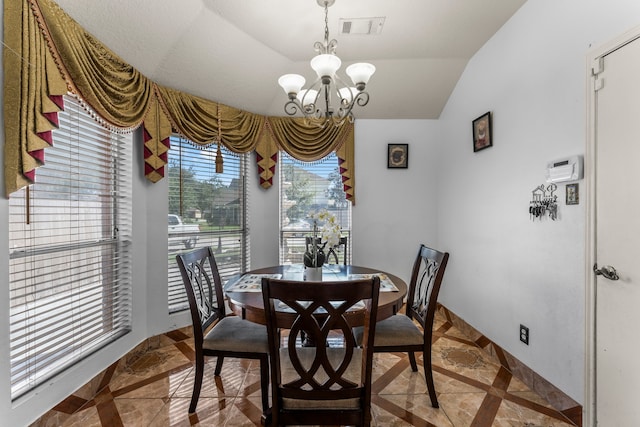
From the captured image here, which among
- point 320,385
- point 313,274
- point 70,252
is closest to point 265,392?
point 320,385

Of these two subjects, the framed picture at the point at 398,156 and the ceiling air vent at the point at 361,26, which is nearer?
the ceiling air vent at the point at 361,26

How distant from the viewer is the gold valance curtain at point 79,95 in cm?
135

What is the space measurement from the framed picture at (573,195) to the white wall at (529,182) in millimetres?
35

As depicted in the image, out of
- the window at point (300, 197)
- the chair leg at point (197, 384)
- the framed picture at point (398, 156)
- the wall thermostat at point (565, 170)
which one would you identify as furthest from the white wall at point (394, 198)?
the chair leg at point (197, 384)

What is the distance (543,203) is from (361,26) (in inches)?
72.0

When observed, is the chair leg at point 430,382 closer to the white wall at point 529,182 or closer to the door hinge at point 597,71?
the white wall at point 529,182

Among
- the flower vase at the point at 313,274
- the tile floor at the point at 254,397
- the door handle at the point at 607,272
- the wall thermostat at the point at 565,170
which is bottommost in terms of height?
the tile floor at the point at 254,397

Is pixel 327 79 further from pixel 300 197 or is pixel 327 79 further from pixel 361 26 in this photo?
pixel 300 197

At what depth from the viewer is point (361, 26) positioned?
2277 millimetres

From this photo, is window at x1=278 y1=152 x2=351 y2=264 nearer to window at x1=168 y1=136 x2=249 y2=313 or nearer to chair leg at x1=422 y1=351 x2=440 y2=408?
window at x1=168 y1=136 x2=249 y2=313

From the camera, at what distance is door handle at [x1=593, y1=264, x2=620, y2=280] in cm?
142

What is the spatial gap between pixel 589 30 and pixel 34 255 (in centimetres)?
323

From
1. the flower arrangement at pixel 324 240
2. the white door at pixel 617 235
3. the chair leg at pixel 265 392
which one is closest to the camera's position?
the white door at pixel 617 235

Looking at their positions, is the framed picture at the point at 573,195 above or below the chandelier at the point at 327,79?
below
